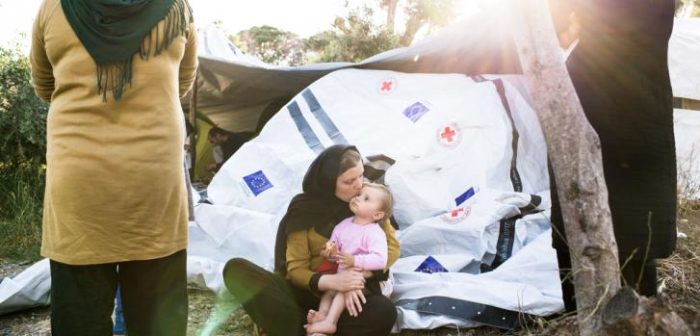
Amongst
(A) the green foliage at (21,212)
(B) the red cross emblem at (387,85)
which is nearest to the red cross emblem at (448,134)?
(B) the red cross emblem at (387,85)

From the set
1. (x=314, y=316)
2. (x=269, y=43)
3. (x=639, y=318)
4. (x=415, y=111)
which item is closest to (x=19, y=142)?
(x=415, y=111)

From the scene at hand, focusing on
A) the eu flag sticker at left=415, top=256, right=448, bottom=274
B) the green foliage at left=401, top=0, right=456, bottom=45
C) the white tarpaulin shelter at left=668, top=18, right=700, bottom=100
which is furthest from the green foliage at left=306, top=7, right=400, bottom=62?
the eu flag sticker at left=415, top=256, right=448, bottom=274

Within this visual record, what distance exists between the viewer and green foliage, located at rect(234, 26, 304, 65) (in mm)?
15734

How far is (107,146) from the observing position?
1493mm

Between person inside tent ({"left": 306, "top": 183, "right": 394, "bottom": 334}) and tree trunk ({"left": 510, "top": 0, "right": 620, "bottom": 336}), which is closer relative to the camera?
tree trunk ({"left": 510, "top": 0, "right": 620, "bottom": 336})

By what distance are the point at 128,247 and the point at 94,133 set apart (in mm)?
290

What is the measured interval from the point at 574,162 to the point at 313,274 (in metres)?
1.02

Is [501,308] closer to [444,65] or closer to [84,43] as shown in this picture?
[84,43]

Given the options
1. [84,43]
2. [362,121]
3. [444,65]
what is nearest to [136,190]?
[84,43]

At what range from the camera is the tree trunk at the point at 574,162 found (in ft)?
5.52

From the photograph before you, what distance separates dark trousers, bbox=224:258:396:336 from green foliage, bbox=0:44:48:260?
235cm

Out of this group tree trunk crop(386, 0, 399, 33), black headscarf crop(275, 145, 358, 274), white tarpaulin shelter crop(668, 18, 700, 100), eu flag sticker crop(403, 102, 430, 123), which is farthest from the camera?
tree trunk crop(386, 0, 399, 33)

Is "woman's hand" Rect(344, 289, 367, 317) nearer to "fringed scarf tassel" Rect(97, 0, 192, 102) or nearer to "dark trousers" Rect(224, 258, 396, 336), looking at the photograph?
"dark trousers" Rect(224, 258, 396, 336)

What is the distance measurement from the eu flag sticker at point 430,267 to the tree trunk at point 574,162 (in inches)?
48.1
